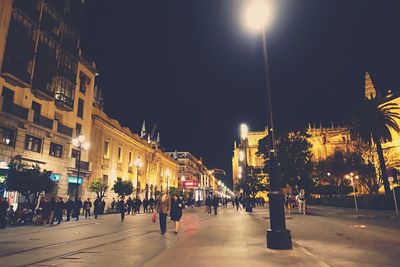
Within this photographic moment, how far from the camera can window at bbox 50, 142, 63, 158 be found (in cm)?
2950

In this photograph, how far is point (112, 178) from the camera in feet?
142

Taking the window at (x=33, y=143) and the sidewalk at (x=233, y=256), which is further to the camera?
the window at (x=33, y=143)

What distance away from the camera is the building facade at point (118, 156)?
39.4m

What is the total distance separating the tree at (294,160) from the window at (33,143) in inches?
1247

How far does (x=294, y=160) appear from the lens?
48.2 metres

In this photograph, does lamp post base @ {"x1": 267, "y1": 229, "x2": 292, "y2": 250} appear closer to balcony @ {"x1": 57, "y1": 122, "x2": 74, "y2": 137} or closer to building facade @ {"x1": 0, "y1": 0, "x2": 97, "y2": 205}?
building facade @ {"x1": 0, "y1": 0, "x2": 97, "y2": 205}

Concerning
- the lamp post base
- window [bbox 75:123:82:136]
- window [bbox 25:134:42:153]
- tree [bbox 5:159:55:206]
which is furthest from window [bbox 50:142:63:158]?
the lamp post base

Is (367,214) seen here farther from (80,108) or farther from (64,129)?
(80,108)

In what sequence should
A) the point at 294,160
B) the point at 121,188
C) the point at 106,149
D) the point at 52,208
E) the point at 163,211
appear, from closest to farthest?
the point at 163,211, the point at 52,208, the point at 121,188, the point at 106,149, the point at 294,160

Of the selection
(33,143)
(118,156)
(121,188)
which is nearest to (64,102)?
(33,143)

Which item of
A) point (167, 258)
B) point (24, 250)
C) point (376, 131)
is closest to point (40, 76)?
→ point (24, 250)

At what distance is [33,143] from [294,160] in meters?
37.5

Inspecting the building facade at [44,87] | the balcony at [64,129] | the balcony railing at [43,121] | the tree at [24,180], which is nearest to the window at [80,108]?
the building facade at [44,87]

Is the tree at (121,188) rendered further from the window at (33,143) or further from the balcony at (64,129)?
the window at (33,143)
